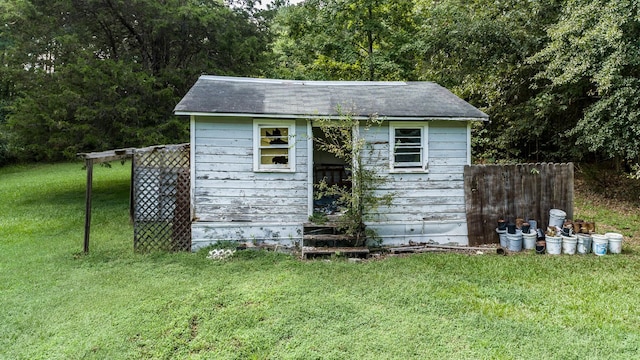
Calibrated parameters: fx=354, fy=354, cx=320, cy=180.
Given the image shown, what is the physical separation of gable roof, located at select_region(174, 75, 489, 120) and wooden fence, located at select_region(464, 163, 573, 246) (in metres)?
1.31

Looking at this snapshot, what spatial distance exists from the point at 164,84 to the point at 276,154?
7704mm

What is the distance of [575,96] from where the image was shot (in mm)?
10406

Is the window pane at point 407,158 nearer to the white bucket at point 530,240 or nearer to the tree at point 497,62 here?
the white bucket at point 530,240

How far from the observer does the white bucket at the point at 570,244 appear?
6.78 meters

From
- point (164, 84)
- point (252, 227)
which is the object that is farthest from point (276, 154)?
point (164, 84)

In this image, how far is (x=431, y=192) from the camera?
24.7 ft

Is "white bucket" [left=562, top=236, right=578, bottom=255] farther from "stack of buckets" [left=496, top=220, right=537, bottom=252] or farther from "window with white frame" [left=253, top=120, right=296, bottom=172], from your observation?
"window with white frame" [left=253, top=120, right=296, bottom=172]

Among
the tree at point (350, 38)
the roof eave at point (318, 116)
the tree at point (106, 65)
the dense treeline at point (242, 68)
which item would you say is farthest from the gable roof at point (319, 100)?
the tree at point (350, 38)

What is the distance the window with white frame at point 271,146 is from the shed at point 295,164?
0.02 metres

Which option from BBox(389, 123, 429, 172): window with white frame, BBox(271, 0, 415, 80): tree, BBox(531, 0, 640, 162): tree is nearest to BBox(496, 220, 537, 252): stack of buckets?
BBox(389, 123, 429, 172): window with white frame

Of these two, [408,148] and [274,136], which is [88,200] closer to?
[274,136]

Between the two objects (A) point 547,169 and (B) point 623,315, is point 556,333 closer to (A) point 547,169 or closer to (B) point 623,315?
(B) point 623,315

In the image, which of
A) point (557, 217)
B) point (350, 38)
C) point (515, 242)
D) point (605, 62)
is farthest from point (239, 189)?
point (350, 38)

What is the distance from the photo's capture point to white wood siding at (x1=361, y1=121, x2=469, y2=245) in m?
7.46
